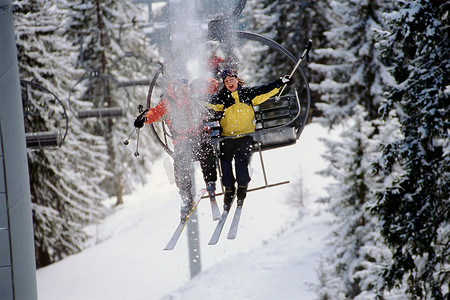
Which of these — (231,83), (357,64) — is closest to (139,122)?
(231,83)

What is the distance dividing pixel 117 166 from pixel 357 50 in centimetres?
1247

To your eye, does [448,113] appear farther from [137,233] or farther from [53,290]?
[137,233]

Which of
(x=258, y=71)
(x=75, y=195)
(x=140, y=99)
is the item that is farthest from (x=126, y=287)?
(x=258, y=71)

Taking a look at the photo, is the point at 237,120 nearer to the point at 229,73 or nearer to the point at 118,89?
the point at 229,73

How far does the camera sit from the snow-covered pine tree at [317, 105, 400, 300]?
11.7 m

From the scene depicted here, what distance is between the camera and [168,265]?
18.4 metres

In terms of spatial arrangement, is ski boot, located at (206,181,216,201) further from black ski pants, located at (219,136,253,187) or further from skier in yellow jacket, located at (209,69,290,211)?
black ski pants, located at (219,136,253,187)

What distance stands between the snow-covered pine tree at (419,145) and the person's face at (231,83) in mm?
3032

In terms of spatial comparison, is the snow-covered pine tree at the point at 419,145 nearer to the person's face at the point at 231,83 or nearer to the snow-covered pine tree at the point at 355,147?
the person's face at the point at 231,83

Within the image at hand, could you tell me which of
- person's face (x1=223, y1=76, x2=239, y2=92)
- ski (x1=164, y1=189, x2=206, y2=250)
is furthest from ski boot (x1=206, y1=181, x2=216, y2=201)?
person's face (x1=223, y1=76, x2=239, y2=92)

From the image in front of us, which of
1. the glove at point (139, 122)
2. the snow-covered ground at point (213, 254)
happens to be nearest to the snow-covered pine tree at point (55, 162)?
the snow-covered ground at point (213, 254)

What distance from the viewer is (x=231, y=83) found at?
4617mm

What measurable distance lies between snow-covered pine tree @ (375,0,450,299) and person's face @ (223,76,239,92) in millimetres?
3032

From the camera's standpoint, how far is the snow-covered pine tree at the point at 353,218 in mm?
11742
